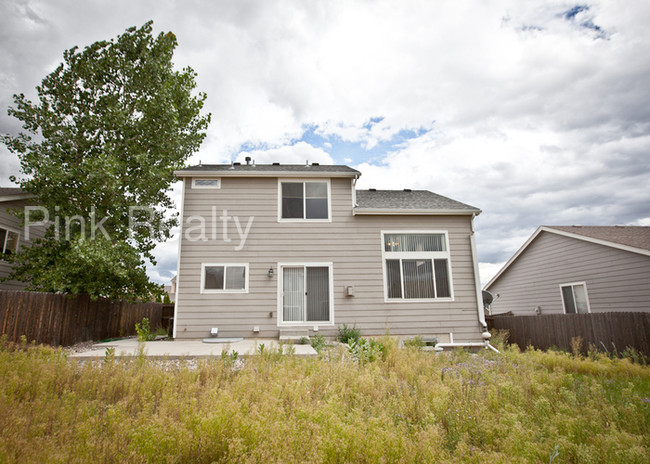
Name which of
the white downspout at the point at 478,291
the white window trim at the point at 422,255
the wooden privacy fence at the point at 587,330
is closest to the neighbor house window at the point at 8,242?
the white window trim at the point at 422,255

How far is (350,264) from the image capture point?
10.1 meters

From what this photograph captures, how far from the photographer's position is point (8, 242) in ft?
37.0

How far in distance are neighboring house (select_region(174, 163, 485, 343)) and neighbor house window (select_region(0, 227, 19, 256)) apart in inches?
253

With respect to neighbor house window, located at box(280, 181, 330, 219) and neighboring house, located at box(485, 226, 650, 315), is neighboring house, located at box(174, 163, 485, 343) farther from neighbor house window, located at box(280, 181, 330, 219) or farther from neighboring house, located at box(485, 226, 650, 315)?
neighboring house, located at box(485, 226, 650, 315)

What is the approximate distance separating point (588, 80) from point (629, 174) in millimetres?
7501

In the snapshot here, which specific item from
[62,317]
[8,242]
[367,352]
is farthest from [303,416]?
[8,242]

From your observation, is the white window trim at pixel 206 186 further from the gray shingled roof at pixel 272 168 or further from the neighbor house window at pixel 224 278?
the neighbor house window at pixel 224 278

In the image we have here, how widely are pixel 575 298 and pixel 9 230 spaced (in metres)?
20.6

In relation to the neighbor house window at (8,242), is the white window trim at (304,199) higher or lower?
higher

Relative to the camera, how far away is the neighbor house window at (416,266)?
10.0m

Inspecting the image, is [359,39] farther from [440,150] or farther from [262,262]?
[262,262]

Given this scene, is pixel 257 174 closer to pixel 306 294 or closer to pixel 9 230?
pixel 306 294

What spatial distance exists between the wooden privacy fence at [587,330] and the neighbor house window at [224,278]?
9.65 m

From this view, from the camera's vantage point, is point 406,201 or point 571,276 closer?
point 406,201
